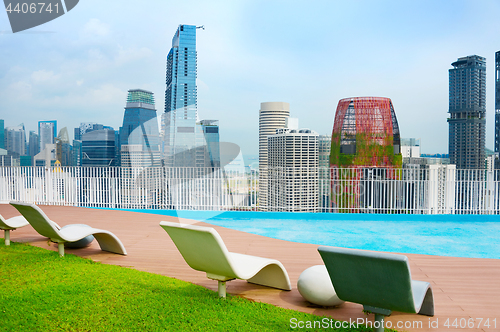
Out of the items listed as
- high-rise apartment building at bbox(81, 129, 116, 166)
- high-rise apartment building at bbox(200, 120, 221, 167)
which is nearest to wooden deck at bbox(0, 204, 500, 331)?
high-rise apartment building at bbox(200, 120, 221, 167)

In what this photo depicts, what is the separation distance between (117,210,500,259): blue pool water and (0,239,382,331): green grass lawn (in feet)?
12.5

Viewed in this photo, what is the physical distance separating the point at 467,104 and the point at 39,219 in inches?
1015

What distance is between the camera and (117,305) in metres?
2.84

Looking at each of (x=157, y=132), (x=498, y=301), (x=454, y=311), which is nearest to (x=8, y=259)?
(x=454, y=311)

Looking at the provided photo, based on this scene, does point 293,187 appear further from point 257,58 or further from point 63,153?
point 257,58

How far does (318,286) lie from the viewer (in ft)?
9.41

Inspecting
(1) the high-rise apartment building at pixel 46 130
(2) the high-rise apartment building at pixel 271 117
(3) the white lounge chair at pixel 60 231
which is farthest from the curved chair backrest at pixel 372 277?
(1) the high-rise apartment building at pixel 46 130

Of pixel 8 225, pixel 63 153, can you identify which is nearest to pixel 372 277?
pixel 8 225

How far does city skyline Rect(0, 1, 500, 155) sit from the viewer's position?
17.1 meters

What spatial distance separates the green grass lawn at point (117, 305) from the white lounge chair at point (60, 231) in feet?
1.33

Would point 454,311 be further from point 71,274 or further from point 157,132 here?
point 157,132

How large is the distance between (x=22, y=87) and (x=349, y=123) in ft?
59.5

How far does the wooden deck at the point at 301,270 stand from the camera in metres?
2.77

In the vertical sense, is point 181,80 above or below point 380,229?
above
